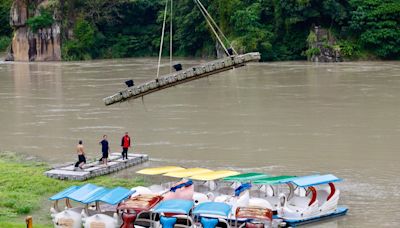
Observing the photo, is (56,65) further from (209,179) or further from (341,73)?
(209,179)

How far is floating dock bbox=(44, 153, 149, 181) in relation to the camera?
20.0 m

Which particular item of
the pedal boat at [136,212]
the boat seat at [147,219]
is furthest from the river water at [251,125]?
the pedal boat at [136,212]

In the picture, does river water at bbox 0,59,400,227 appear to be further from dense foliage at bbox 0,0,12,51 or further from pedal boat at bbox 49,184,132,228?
dense foliage at bbox 0,0,12,51

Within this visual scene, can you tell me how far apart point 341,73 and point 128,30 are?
35.4 metres

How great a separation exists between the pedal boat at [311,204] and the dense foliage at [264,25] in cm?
Result: 4510

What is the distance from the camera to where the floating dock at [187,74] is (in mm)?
20797

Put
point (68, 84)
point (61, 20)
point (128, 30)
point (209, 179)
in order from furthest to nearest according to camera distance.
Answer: point (128, 30), point (61, 20), point (68, 84), point (209, 179)

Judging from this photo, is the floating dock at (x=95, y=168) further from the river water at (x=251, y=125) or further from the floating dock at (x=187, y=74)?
the floating dock at (x=187, y=74)

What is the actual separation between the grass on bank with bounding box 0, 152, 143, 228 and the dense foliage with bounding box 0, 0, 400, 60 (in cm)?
4142

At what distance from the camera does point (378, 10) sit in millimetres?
60812

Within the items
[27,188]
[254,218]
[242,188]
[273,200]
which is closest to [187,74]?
[27,188]

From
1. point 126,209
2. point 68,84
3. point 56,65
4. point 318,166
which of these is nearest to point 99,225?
point 126,209

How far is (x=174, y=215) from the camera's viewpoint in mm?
14672

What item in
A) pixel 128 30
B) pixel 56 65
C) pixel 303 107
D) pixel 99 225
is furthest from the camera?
pixel 128 30
